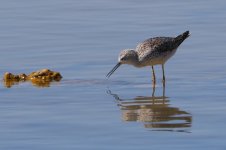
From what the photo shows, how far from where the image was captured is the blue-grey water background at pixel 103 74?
9102 millimetres

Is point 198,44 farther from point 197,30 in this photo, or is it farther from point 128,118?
point 128,118

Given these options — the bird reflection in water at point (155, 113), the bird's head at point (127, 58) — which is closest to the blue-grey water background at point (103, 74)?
the bird reflection in water at point (155, 113)

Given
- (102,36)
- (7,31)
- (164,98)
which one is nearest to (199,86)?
(164,98)

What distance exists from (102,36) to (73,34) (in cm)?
53

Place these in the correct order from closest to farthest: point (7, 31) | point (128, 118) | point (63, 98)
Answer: point (128, 118)
point (63, 98)
point (7, 31)

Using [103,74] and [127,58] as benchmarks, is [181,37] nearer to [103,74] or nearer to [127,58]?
[127,58]

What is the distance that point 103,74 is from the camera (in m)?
12.5

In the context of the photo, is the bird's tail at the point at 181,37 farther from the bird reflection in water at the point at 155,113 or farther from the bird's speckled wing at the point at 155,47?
the bird reflection in water at the point at 155,113

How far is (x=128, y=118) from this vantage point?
396 inches

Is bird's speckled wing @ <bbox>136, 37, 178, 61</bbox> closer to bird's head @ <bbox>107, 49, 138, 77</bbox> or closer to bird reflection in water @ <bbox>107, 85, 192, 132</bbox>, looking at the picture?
bird's head @ <bbox>107, 49, 138, 77</bbox>

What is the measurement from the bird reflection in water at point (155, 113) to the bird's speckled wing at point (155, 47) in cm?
173

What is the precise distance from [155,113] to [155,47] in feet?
9.66

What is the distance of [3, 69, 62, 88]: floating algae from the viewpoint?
12047 mm

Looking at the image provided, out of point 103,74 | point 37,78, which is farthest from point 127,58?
point 37,78
